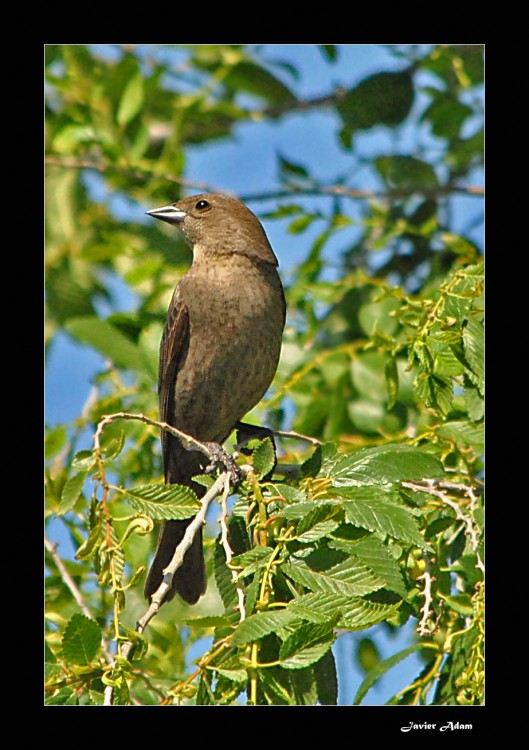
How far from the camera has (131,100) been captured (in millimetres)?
4742

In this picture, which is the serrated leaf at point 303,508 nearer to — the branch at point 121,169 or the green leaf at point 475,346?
the green leaf at point 475,346

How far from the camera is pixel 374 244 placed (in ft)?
15.3

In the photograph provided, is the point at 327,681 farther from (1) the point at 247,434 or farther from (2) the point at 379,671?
(1) the point at 247,434

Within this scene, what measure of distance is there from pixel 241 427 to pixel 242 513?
1147 mm

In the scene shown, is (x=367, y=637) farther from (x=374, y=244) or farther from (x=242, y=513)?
(x=374, y=244)

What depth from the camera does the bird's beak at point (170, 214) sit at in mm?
4109

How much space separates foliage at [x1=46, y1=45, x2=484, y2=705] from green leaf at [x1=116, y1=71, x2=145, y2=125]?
0.01m

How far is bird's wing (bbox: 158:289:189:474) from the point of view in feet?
12.2

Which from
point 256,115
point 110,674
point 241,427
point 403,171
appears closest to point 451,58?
point 403,171

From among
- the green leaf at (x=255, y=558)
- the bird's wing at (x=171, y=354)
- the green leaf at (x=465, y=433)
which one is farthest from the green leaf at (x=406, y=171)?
the green leaf at (x=255, y=558)

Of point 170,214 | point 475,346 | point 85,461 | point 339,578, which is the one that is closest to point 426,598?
point 339,578

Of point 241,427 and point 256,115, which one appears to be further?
point 256,115

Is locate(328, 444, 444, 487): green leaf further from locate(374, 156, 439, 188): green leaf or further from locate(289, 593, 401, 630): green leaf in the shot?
locate(374, 156, 439, 188): green leaf

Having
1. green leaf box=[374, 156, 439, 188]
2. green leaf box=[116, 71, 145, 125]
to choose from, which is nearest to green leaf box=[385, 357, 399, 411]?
green leaf box=[374, 156, 439, 188]
